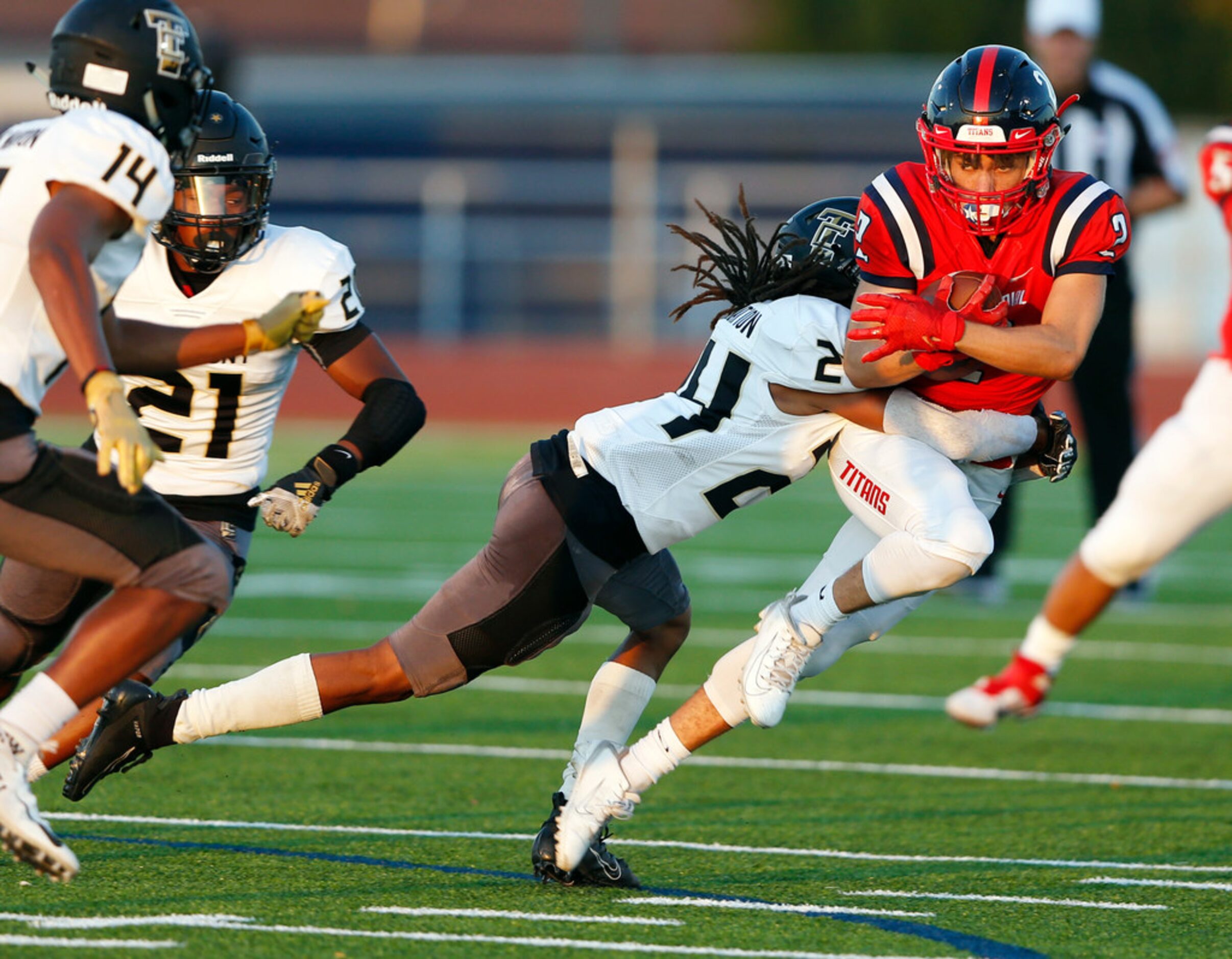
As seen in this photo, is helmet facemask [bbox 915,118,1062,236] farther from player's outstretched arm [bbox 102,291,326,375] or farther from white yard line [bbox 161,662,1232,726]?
Result: white yard line [bbox 161,662,1232,726]

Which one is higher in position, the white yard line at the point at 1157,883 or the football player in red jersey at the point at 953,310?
the football player in red jersey at the point at 953,310

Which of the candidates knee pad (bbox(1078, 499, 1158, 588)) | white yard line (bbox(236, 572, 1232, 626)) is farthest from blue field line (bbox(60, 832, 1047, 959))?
white yard line (bbox(236, 572, 1232, 626))

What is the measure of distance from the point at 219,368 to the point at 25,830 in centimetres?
157

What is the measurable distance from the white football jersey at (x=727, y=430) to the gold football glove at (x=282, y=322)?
72cm

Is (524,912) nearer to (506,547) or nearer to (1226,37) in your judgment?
(506,547)

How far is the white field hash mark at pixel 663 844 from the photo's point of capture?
4.29 metres

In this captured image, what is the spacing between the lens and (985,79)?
4.07 metres

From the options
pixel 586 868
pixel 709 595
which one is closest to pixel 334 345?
pixel 586 868

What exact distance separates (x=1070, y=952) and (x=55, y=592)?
2.28 meters

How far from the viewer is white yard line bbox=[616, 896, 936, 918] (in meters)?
3.74

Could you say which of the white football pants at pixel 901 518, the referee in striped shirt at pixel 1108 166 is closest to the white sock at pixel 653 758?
the white football pants at pixel 901 518

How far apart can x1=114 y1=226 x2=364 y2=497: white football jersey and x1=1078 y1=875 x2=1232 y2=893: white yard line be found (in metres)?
2.14

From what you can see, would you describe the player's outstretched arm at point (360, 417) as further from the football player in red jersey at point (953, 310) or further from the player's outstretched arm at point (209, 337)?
the football player in red jersey at point (953, 310)

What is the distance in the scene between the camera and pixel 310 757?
5.39 meters
